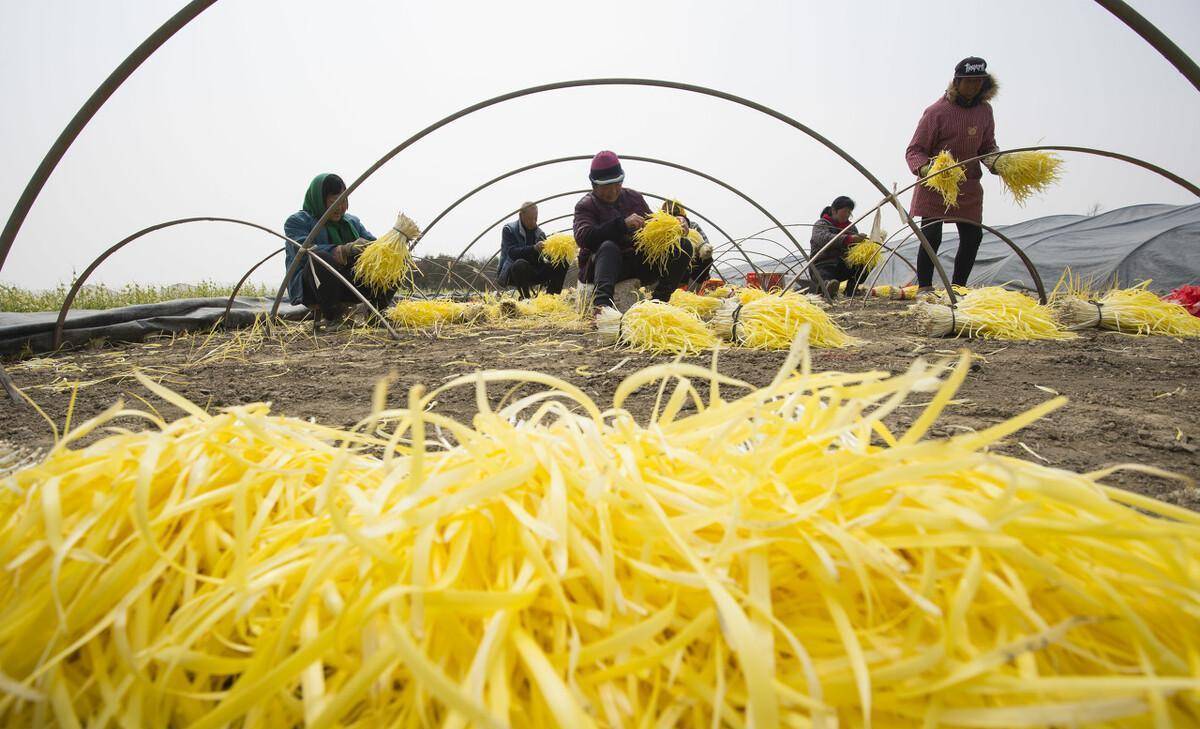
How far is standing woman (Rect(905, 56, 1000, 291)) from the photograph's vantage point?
3939mm

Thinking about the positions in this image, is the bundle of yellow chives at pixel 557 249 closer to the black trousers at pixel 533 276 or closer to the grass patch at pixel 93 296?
the black trousers at pixel 533 276

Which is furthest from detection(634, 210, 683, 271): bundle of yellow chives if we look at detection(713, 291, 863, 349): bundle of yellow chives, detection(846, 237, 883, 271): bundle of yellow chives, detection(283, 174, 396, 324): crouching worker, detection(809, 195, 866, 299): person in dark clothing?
detection(846, 237, 883, 271): bundle of yellow chives

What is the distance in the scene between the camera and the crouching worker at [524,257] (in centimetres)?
648

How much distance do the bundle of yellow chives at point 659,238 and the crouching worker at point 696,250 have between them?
14 centimetres

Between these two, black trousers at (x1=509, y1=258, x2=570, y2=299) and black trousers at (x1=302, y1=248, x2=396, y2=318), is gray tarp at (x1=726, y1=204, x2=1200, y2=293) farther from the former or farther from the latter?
black trousers at (x1=302, y1=248, x2=396, y2=318)

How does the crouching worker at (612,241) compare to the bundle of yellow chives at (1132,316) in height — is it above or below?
above

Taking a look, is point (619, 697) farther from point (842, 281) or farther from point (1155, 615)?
point (842, 281)

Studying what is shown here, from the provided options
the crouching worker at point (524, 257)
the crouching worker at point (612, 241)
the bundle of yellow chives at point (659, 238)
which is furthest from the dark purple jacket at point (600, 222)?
the crouching worker at point (524, 257)

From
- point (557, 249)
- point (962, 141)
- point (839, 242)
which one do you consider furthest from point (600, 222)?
point (839, 242)

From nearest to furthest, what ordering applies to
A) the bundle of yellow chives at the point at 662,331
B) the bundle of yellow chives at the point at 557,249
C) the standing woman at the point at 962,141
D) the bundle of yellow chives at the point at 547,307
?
the bundle of yellow chives at the point at 662,331 → the standing woman at the point at 962,141 → the bundle of yellow chives at the point at 547,307 → the bundle of yellow chives at the point at 557,249

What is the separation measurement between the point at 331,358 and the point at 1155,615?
3.17 metres

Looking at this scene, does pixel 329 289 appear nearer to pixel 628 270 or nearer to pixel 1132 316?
pixel 628 270

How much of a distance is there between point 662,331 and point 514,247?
4.12 m

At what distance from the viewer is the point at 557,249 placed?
6.47 meters
